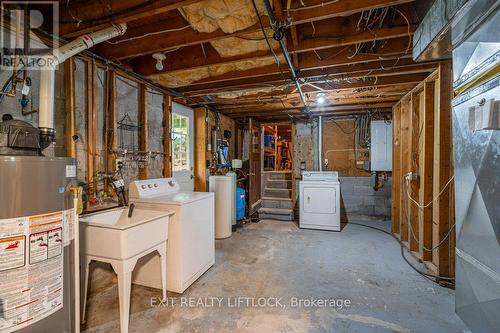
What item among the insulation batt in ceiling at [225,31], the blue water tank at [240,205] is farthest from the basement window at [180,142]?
the blue water tank at [240,205]

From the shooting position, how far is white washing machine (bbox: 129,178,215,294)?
7.07ft

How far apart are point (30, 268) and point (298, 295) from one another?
1942mm

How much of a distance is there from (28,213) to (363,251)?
3455mm

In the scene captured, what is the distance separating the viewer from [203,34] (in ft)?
6.15

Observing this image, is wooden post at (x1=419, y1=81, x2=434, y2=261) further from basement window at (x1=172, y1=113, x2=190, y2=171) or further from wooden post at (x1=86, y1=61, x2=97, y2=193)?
wooden post at (x1=86, y1=61, x2=97, y2=193)

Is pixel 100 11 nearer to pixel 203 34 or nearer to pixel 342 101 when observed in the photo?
pixel 203 34

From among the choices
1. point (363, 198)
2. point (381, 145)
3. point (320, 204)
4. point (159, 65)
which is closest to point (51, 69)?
point (159, 65)

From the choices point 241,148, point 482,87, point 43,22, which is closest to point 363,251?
point 482,87

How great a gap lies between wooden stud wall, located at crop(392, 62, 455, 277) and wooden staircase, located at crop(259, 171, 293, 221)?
2.23 metres

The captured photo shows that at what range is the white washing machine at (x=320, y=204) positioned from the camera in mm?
4137

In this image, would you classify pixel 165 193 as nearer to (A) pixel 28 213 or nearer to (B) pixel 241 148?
(A) pixel 28 213

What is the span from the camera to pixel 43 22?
1.74 m

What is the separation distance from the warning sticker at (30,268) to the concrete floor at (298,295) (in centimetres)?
71

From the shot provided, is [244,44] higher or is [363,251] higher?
[244,44]
